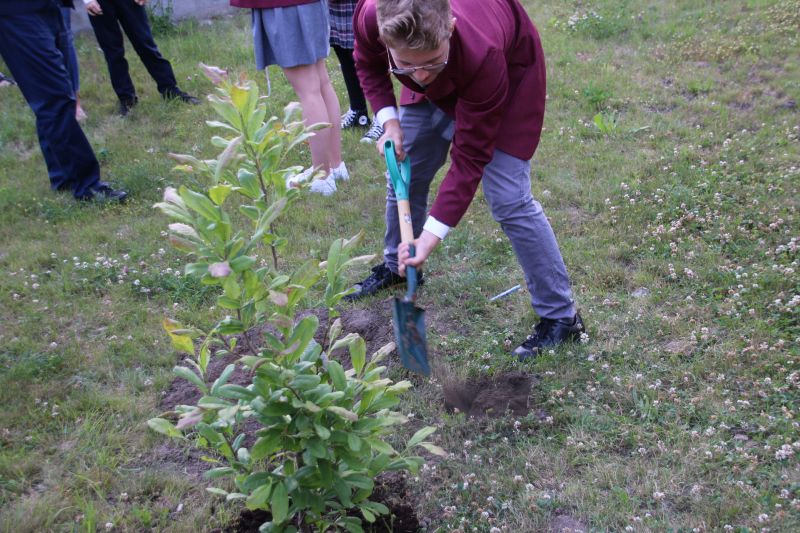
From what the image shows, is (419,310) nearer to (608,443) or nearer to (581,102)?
(608,443)

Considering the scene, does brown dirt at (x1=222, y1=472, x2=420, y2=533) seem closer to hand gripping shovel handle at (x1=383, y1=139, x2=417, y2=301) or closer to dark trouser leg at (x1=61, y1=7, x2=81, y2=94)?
hand gripping shovel handle at (x1=383, y1=139, x2=417, y2=301)

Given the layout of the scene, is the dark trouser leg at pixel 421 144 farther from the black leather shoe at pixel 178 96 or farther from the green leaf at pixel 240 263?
the black leather shoe at pixel 178 96

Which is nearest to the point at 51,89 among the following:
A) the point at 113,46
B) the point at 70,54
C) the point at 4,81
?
the point at 70,54

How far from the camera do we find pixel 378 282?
3.88 meters

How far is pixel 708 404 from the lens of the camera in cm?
286

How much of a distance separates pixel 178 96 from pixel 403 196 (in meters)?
4.47

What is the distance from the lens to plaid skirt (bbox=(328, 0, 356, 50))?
569cm

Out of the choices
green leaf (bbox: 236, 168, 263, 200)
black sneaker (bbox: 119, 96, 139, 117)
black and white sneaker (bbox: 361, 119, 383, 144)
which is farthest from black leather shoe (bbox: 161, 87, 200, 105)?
green leaf (bbox: 236, 168, 263, 200)

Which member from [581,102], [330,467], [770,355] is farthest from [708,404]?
[581,102]

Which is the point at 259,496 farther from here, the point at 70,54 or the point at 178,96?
the point at 178,96

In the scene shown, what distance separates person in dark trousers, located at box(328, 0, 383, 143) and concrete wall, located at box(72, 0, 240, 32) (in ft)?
11.6

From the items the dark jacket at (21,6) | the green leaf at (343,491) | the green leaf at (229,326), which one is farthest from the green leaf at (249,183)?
the dark jacket at (21,6)

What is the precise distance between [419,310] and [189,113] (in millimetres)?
4429

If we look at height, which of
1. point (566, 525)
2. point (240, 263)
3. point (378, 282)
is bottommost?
point (378, 282)
